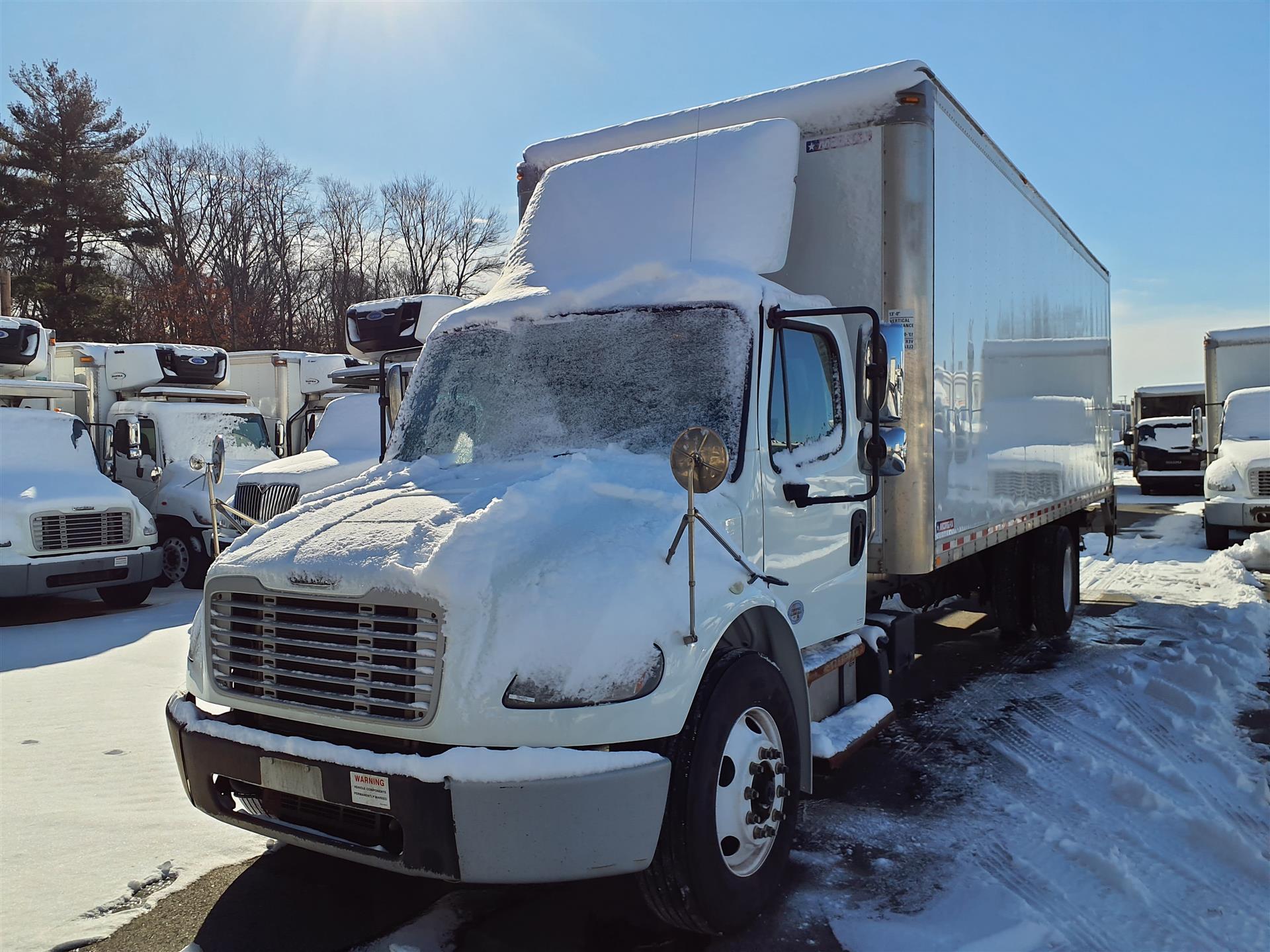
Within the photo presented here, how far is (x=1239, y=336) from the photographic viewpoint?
18438 millimetres

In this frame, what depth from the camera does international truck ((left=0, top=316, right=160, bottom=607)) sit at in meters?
10.4

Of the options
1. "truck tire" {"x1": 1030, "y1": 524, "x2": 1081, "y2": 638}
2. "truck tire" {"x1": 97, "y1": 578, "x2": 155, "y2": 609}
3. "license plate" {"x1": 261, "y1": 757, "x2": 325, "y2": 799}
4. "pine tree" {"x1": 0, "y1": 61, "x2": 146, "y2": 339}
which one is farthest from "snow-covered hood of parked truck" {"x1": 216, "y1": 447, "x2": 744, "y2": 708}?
"pine tree" {"x1": 0, "y1": 61, "x2": 146, "y2": 339}

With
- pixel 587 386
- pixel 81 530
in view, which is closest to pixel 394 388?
pixel 587 386

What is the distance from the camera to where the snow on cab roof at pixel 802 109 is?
540 cm

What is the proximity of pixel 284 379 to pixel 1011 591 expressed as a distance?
509 inches

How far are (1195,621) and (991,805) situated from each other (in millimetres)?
5864

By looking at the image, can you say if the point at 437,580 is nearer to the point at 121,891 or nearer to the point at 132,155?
the point at 121,891

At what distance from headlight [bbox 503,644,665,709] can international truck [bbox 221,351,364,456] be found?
14.7 m

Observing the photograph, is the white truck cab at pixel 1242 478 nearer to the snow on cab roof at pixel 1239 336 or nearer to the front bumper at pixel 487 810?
the snow on cab roof at pixel 1239 336

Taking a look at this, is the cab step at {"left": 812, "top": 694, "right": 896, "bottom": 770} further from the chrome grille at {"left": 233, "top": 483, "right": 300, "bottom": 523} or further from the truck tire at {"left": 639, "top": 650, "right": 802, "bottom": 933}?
the chrome grille at {"left": 233, "top": 483, "right": 300, "bottom": 523}

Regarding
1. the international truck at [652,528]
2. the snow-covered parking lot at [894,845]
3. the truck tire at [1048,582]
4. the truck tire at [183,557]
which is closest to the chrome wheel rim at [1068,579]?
the truck tire at [1048,582]

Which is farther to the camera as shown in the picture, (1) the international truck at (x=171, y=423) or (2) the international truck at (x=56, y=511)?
(1) the international truck at (x=171, y=423)

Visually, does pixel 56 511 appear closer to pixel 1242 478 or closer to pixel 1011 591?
pixel 1011 591

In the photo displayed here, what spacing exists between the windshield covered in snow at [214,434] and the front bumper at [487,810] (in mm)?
11211
